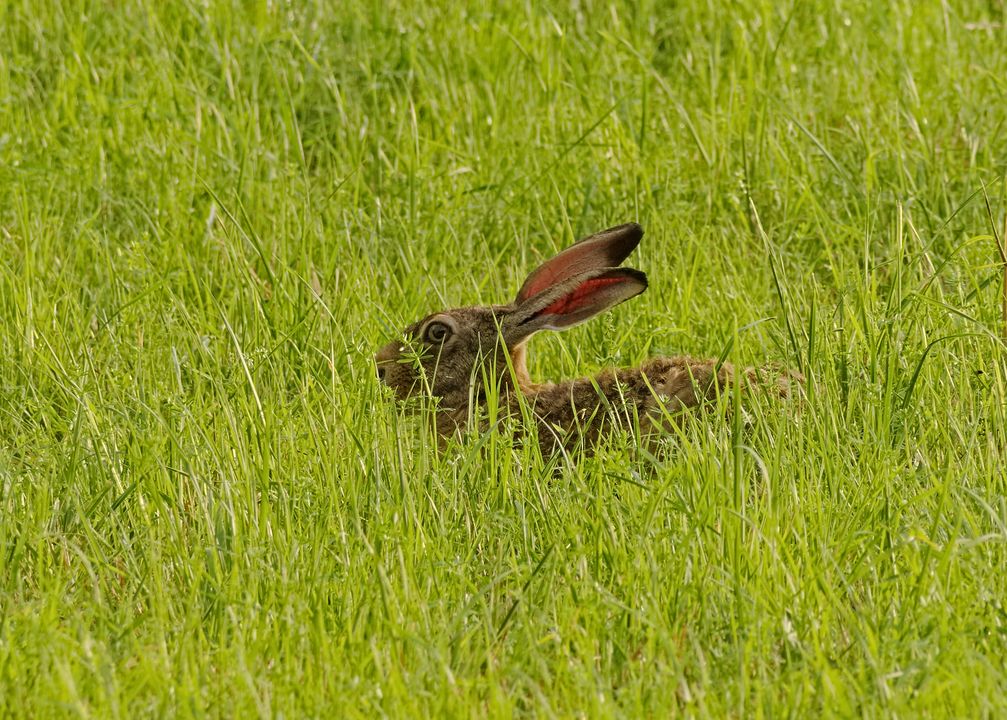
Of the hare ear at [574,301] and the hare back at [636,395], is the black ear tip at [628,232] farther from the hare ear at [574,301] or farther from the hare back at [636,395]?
the hare back at [636,395]

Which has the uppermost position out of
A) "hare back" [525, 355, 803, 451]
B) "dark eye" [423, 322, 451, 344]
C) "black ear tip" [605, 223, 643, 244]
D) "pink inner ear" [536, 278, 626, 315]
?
"black ear tip" [605, 223, 643, 244]

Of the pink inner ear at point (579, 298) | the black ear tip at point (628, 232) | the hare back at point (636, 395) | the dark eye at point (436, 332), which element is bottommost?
the hare back at point (636, 395)

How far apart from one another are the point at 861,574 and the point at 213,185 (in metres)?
3.81

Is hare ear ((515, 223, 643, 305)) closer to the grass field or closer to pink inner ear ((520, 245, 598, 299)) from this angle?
pink inner ear ((520, 245, 598, 299))

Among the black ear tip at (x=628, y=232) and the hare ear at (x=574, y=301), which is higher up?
the black ear tip at (x=628, y=232)

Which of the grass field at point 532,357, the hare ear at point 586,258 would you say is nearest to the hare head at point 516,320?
the hare ear at point 586,258

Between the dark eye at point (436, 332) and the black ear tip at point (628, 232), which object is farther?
the dark eye at point (436, 332)

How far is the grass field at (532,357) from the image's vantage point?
343 centimetres

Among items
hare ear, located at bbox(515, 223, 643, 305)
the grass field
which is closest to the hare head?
hare ear, located at bbox(515, 223, 643, 305)

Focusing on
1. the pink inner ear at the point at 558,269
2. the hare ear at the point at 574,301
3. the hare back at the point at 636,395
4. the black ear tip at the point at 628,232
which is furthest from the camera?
the pink inner ear at the point at 558,269

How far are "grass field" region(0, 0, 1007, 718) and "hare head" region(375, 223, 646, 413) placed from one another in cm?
18

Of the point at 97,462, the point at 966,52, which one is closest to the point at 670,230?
the point at 966,52

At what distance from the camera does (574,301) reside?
5531 millimetres

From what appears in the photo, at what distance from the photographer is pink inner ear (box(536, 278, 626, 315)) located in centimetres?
540
